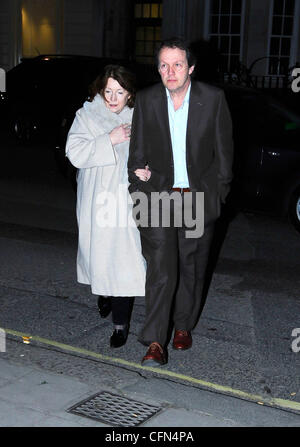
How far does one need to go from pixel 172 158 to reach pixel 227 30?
17.3 metres

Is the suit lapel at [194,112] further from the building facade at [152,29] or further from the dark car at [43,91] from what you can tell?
the building facade at [152,29]

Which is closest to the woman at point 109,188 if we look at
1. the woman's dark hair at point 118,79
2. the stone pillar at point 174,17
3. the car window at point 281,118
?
the woman's dark hair at point 118,79

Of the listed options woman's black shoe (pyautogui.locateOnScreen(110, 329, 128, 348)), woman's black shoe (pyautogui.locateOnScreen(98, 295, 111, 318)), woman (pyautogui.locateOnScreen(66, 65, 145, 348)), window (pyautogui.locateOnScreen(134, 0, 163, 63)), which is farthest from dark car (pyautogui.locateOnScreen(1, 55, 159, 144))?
woman's black shoe (pyautogui.locateOnScreen(110, 329, 128, 348))

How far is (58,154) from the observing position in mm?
11617

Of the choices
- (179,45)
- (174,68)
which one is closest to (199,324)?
(174,68)

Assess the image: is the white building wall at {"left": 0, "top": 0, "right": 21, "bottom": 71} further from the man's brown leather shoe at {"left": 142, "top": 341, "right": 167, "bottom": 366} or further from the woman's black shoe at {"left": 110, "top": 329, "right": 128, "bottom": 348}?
the man's brown leather shoe at {"left": 142, "top": 341, "right": 167, "bottom": 366}

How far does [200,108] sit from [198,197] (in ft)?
1.75

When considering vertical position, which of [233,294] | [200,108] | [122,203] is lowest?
[233,294]

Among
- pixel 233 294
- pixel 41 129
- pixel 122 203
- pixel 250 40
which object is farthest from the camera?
pixel 250 40

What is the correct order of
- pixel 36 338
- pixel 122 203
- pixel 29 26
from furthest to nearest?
1. pixel 29 26
2. pixel 36 338
3. pixel 122 203

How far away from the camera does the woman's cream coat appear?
16.7 feet

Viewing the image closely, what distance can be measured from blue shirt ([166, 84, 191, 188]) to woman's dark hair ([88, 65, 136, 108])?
0.96 ft

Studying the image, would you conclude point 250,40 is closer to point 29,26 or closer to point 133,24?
point 133,24

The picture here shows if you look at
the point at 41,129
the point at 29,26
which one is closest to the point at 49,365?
the point at 41,129
